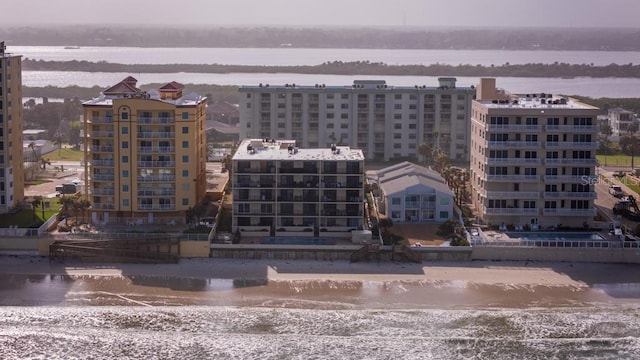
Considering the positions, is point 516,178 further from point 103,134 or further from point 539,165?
point 103,134

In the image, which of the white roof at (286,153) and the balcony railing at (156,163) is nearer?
the white roof at (286,153)

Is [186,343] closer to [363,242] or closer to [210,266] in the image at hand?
[210,266]

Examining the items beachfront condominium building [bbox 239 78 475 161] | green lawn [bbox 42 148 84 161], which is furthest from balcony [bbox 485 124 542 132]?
green lawn [bbox 42 148 84 161]

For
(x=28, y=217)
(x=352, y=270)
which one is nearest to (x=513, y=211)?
(x=352, y=270)

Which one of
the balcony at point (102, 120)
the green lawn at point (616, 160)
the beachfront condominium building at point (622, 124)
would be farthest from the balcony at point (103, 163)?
the beachfront condominium building at point (622, 124)

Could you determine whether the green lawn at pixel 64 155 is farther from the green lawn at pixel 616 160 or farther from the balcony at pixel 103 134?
the green lawn at pixel 616 160

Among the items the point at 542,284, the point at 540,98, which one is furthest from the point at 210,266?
the point at 540,98

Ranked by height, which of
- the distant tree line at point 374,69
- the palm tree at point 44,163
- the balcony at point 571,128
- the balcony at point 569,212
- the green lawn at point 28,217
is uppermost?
the distant tree line at point 374,69
